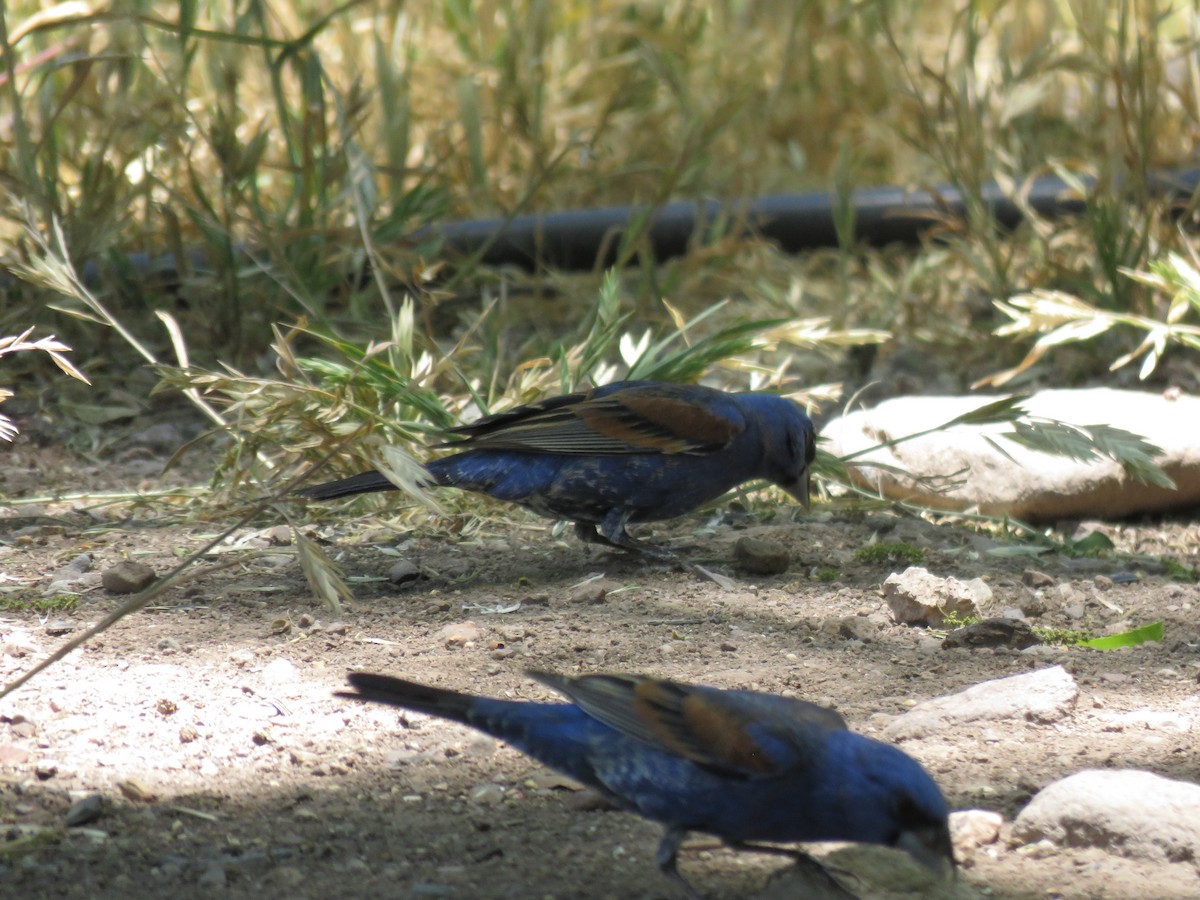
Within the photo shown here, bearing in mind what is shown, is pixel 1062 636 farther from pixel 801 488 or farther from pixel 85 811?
pixel 85 811

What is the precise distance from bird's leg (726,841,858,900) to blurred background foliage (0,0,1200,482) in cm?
148

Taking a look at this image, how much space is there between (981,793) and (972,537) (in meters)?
1.77

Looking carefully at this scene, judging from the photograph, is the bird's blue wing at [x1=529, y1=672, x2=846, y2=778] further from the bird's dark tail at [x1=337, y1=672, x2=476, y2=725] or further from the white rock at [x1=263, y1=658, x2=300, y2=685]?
the white rock at [x1=263, y1=658, x2=300, y2=685]

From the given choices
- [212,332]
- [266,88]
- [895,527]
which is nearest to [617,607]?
[895,527]

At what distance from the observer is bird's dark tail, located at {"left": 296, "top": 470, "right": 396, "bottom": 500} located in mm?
3670

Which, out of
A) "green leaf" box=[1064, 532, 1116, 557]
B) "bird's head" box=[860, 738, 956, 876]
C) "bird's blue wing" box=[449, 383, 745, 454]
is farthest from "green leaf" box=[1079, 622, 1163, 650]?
"bird's head" box=[860, 738, 956, 876]

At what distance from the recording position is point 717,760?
215cm

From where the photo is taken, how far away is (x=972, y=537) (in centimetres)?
423

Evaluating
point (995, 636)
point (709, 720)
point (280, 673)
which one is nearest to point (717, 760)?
point (709, 720)

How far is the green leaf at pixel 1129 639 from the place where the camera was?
3.33m

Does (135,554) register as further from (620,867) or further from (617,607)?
(620,867)

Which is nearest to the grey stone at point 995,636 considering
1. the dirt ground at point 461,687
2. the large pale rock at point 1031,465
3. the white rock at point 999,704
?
the dirt ground at point 461,687

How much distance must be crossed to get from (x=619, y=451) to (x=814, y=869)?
1803 millimetres

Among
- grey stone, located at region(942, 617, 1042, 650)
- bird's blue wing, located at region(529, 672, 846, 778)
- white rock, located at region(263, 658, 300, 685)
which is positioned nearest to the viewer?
bird's blue wing, located at region(529, 672, 846, 778)
